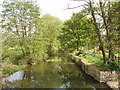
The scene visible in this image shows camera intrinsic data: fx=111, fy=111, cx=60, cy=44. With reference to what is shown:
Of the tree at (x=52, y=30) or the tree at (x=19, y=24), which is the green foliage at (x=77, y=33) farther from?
the tree at (x=19, y=24)

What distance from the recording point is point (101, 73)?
9570 mm

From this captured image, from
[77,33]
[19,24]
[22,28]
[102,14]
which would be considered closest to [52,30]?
[77,33]

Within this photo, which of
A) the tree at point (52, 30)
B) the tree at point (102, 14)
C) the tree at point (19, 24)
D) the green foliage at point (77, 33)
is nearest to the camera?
the tree at point (102, 14)

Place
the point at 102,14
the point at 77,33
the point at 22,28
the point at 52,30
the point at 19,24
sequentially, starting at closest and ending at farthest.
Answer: the point at 102,14 < the point at 19,24 < the point at 22,28 < the point at 77,33 < the point at 52,30

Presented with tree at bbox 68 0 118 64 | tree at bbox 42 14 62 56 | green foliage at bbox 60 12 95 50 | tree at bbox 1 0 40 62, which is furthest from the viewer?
tree at bbox 42 14 62 56

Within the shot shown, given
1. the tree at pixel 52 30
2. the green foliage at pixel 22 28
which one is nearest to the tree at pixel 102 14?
the green foliage at pixel 22 28

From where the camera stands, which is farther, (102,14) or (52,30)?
(52,30)

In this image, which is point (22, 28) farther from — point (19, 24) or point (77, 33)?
point (77, 33)

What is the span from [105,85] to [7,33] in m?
15.3

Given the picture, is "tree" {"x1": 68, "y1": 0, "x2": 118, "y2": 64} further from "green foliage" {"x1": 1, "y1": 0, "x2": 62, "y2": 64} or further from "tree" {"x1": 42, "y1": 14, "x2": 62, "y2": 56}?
"tree" {"x1": 42, "y1": 14, "x2": 62, "y2": 56}

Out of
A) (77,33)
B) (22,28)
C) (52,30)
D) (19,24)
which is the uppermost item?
(19,24)

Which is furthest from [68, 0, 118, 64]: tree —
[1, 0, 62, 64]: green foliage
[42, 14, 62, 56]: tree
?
[42, 14, 62, 56]: tree

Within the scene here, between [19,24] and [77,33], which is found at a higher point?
[19,24]

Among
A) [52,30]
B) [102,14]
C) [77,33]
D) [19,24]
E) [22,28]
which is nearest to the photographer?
[102,14]
